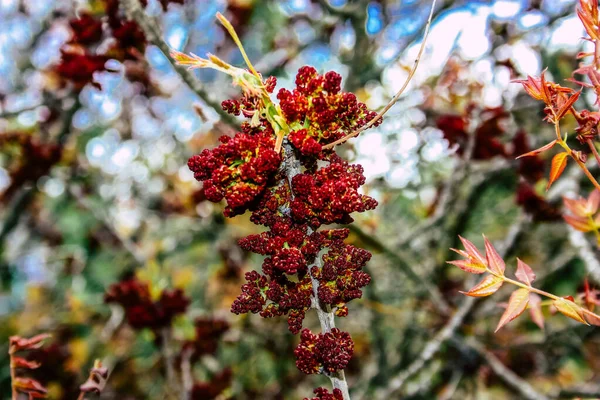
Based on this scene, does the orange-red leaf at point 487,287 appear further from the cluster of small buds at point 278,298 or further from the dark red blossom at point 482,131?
the dark red blossom at point 482,131

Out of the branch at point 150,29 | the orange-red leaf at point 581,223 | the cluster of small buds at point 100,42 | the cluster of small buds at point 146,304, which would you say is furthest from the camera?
the cluster of small buds at point 146,304

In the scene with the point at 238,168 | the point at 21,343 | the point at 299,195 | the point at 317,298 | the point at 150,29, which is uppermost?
the point at 150,29

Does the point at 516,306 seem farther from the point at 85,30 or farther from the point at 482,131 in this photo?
the point at 482,131

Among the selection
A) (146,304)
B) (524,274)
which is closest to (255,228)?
(146,304)

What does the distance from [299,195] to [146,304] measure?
2170mm

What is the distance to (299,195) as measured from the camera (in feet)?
3.67

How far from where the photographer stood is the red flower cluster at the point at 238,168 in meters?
1.06

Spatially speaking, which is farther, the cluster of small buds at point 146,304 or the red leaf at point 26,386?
the cluster of small buds at point 146,304

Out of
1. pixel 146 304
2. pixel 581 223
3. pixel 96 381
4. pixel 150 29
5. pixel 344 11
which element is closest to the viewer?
pixel 581 223

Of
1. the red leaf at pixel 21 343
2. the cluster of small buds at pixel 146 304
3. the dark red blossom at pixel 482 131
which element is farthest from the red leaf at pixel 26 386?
the dark red blossom at pixel 482 131

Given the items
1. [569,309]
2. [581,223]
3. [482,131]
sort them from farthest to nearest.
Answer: [482,131] < [581,223] < [569,309]

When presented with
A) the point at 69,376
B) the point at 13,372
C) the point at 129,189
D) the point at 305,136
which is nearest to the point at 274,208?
the point at 305,136

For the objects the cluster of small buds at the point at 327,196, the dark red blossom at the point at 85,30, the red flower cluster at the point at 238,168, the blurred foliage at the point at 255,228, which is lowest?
the blurred foliage at the point at 255,228

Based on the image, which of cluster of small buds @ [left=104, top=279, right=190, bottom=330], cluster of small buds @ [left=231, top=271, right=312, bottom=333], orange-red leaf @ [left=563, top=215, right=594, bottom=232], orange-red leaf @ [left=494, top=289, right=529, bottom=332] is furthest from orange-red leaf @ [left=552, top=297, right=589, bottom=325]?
cluster of small buds @ [left=104, top=279, right=190, bottom=330]
